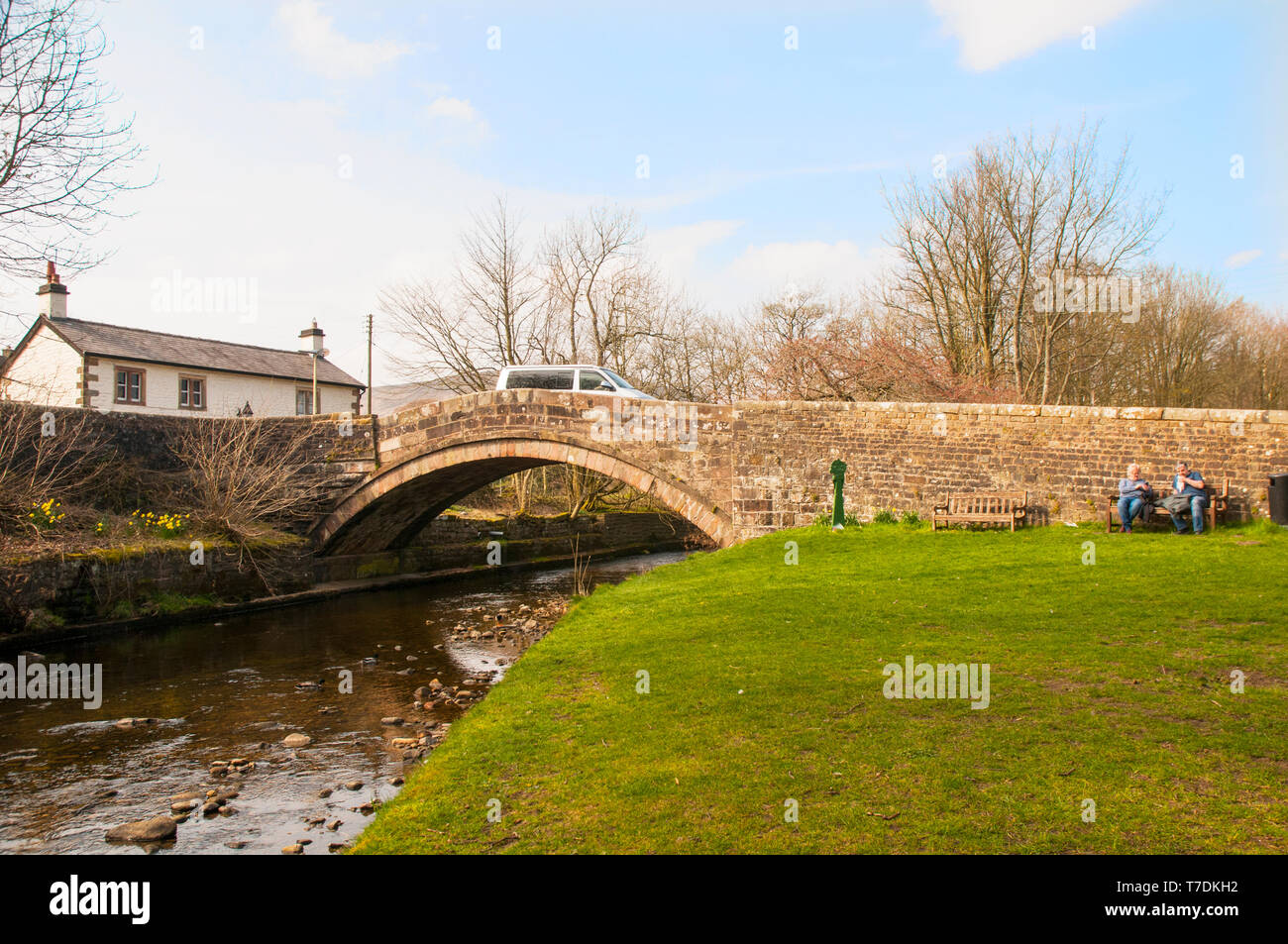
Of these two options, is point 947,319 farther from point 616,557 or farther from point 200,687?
point 200,687

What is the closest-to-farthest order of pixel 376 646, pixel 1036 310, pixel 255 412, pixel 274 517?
pixel 376 646 → pixel 274 517 → pixel 1036 310 → pixel 255 412

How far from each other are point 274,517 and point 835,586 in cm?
1338

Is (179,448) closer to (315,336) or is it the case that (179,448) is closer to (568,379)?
(568,379)

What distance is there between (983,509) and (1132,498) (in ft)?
6.81

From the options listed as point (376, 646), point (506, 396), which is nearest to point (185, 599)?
point (376, 646)

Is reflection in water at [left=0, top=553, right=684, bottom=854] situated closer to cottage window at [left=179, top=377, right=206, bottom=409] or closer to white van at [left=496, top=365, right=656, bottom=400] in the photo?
white van at [left=496, top=365, right=656, bottom=400]

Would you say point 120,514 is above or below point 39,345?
below

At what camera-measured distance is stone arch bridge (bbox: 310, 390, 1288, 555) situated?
12188 mm

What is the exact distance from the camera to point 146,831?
19.4 ft

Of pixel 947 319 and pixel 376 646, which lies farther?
pixel 947 319

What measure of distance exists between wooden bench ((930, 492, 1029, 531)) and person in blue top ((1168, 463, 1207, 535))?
2.00 metres

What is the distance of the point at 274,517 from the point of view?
18.2 m

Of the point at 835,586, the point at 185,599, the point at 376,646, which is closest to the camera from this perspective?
the point at 835,586

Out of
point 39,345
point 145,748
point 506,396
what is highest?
point 39,345
